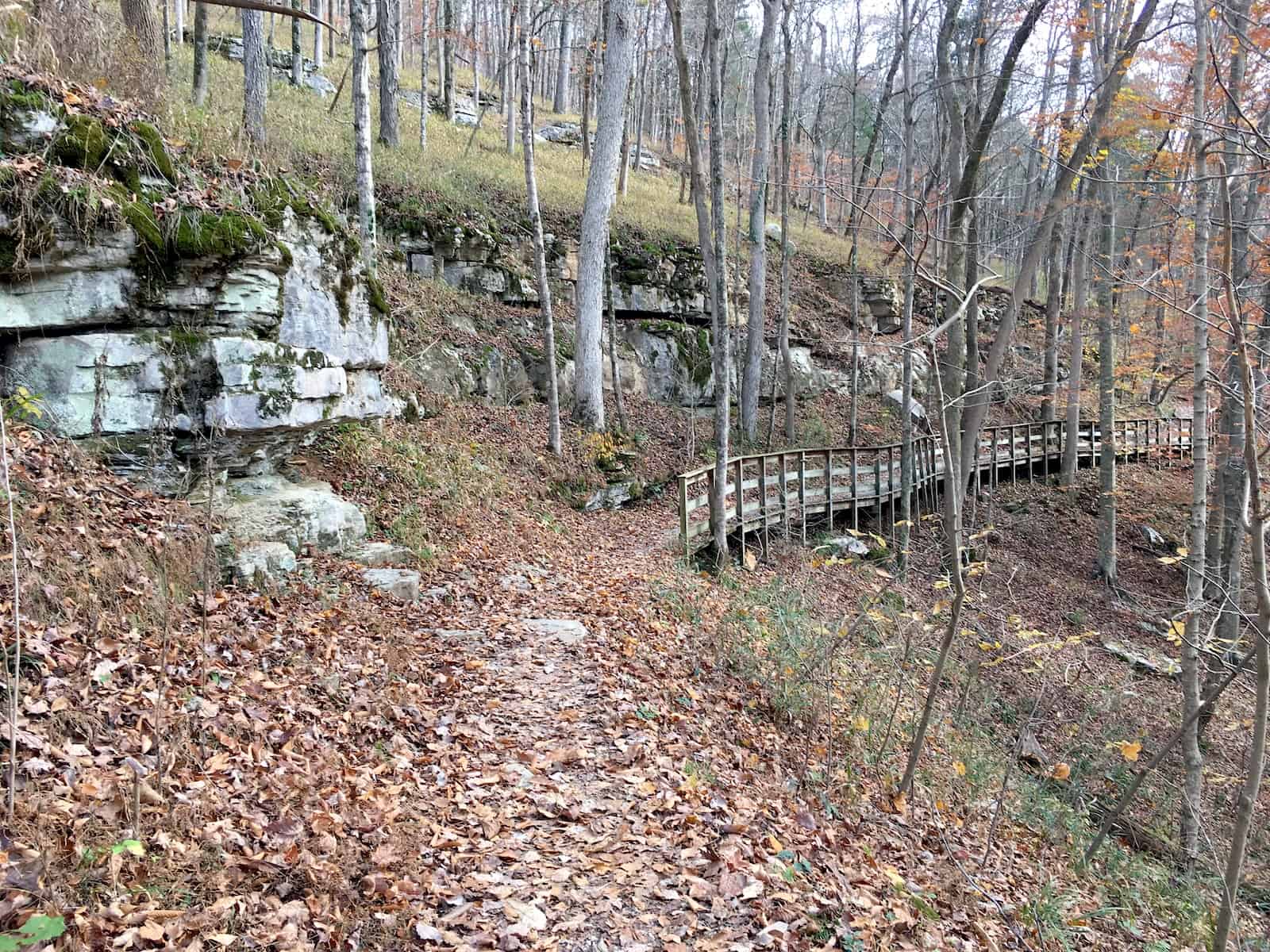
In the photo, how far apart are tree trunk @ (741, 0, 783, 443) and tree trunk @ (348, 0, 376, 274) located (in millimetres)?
9177

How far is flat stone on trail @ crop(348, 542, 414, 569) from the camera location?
23.6 feet

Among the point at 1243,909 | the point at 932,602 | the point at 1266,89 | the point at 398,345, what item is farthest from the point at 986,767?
the point at 398,345

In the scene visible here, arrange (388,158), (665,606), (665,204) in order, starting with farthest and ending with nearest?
(665,204), (388,158), (665,606)

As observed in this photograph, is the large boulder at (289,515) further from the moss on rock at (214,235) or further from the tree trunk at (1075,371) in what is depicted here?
the tree trunk at (1075,371)

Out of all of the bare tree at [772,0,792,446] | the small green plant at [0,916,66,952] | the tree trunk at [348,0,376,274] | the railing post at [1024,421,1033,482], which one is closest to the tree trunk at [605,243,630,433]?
the bare tree at [772,0,792,446]

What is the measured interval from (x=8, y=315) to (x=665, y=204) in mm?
23082

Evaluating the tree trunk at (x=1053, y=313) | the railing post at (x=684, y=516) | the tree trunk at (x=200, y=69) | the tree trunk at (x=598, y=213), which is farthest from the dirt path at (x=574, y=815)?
the tree trunk at (x=1053, y=313)

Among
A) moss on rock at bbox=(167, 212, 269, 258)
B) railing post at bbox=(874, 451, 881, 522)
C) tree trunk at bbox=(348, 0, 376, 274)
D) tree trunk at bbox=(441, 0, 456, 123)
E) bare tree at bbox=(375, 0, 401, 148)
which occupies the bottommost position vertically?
railing post at bbox=(874, 451, 881, 522)

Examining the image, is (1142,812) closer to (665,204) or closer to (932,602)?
(932,602)

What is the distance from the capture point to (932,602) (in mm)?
12672

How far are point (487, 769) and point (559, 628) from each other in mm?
2493

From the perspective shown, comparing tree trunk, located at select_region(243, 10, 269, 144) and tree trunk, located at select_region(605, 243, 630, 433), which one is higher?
tree trunk, located at select_region(243, 10, 269, 144)

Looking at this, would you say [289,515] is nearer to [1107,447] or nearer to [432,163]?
[432,163]

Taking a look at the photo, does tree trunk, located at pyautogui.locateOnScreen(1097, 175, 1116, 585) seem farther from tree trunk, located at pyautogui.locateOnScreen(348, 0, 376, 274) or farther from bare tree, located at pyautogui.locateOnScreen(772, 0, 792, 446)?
tree trunk, located at pyautogui.locateOnScreen(348, 0, 376, 274)
